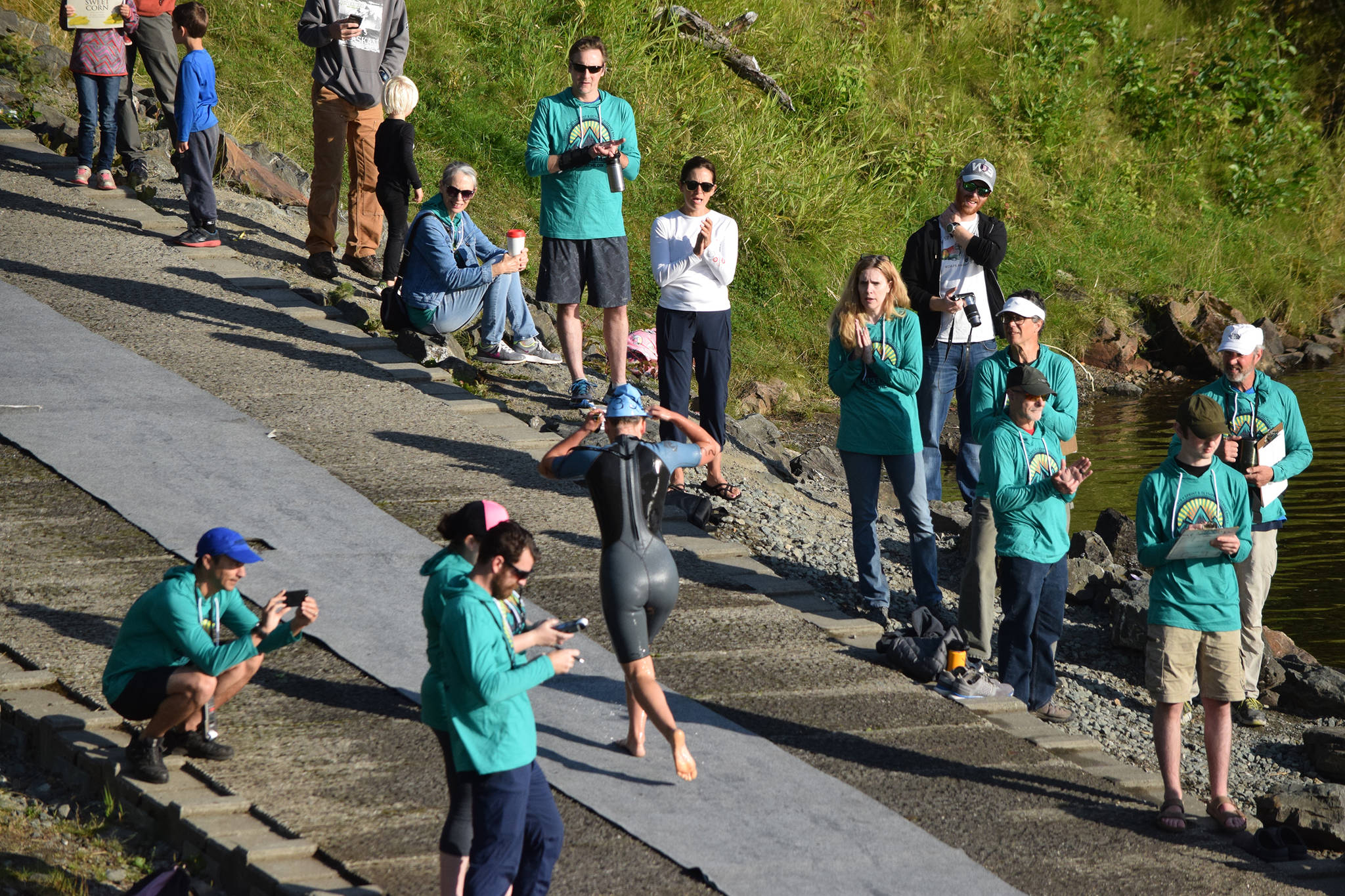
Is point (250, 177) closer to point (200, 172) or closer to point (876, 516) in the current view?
point (200, 172)

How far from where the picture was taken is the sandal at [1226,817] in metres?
5.79

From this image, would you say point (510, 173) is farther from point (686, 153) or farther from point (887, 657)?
point (887, 657)

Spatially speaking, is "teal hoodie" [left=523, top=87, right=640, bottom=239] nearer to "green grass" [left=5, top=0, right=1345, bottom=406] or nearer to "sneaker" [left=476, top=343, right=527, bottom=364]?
"sneaker" [left=476, top=343, right=527, bottom=364]

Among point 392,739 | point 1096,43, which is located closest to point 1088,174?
point 1096,43

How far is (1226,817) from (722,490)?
12.2ft

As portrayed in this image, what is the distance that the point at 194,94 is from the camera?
34.3 feet

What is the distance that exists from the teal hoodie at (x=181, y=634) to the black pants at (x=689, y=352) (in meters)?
3.52

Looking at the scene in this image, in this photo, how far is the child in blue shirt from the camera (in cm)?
1043

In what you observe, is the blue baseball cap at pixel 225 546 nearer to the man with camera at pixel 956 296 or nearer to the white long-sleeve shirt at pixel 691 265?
the white long-sleeve shirt at pixel 691 265

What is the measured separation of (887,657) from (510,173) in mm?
10633

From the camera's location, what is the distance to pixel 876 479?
7461 mm

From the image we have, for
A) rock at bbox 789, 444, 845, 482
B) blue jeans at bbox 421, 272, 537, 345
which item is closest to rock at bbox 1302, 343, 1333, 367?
rock at bbox 789, 444, 845, 482

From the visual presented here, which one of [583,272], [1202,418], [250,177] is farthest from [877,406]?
[250,177]

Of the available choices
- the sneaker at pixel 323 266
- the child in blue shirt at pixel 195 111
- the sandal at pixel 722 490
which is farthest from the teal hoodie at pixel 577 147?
the child in blue shirt at pixel 195 111
